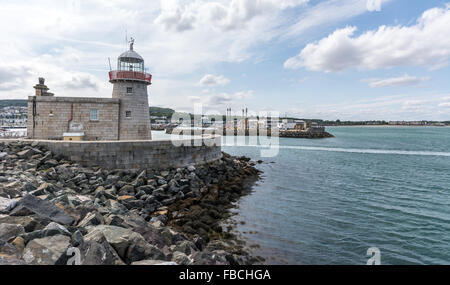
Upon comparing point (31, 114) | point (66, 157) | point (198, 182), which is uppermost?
point (31, 114)

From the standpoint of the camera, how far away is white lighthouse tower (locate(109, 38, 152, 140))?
14375mm

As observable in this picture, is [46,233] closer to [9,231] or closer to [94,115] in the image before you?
[9,231]

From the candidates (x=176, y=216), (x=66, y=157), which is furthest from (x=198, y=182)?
(x=66, y=157)

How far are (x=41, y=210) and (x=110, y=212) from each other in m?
1.55

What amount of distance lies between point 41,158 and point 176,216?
6.09 meters

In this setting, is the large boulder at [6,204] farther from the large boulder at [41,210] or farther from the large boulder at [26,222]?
the large boulder at [26,222]

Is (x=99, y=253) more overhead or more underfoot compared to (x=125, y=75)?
more underfoot

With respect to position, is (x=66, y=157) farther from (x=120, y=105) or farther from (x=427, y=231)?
(x=427, y=231)

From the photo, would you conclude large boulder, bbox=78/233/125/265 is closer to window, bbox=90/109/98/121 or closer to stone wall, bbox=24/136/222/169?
stone wall, bbox=24/136/222/169

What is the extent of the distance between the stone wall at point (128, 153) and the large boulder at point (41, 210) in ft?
18.8

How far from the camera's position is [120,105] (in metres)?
14.4

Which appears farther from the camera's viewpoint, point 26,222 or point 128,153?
point 128,153

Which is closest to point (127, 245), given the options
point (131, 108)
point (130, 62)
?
point (131, 108)

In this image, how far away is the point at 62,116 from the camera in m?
13.2
